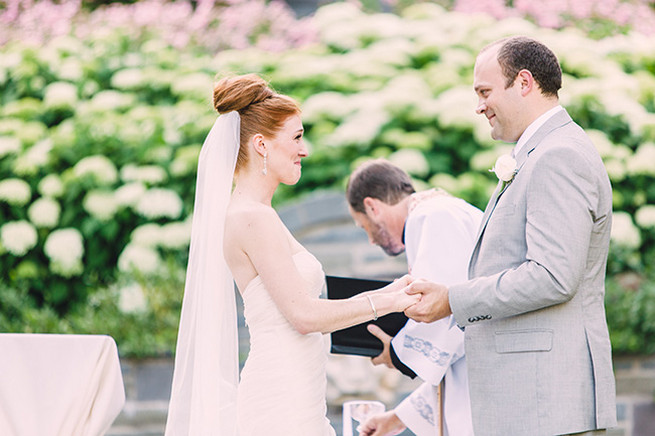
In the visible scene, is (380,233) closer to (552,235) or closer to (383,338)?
(383,338)

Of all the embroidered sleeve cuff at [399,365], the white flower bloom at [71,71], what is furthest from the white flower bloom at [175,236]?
the embroidered sleeve cuff at [399,365]

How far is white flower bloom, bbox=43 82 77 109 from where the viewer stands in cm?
699

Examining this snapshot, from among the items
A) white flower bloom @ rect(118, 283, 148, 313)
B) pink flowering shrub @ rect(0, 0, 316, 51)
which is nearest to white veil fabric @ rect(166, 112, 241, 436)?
white flower bloom @ rect(118, 283, 148, 313)

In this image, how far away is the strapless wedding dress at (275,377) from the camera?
9.43 feet

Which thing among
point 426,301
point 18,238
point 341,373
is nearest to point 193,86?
point 18,238

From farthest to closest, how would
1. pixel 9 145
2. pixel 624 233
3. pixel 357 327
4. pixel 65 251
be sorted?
pixel 9 145, pixel 65 251, pixel 624 233, pixel 357 327

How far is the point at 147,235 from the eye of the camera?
20.1 feet

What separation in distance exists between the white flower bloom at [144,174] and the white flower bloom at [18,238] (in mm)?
822

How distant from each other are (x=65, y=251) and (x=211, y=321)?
3.44m

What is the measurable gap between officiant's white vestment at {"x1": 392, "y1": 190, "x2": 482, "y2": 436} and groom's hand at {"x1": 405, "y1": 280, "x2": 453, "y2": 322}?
0.25m

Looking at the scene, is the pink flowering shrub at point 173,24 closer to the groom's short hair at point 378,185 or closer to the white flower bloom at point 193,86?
the white flower bloom at point 193,86

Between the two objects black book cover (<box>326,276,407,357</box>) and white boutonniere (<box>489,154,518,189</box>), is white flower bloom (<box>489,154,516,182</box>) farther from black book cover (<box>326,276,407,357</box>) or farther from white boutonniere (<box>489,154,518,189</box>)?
black book cover (<box>326,276,407,357</box>)

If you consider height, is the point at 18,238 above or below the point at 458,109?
below

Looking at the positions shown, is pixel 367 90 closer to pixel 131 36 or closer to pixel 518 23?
pixel 518 23
